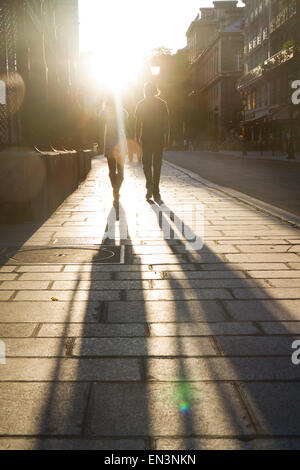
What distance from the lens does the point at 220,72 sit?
83062mm

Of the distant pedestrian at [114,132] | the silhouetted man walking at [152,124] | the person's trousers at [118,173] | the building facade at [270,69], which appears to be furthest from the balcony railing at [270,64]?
the person's trousers at [118,173]

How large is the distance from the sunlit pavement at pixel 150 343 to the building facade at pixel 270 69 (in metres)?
34.8

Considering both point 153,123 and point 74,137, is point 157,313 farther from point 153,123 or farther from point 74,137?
point 74,137

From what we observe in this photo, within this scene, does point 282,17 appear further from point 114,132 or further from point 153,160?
point 114,132

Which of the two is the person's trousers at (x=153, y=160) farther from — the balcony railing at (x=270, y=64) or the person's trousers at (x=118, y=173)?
the balcony railing at (x=270, y=64)

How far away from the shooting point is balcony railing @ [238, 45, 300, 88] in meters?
45.4

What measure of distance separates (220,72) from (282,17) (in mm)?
32477

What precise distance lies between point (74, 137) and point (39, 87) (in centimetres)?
659

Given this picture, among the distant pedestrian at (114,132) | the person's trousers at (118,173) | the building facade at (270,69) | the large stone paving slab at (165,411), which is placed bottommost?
the large stone paving slab at (165,411)

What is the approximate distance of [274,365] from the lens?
3188mm

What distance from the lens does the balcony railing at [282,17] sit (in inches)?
1879

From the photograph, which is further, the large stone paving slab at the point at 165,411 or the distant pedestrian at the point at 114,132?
the distant pedestrian at the point at 114,132

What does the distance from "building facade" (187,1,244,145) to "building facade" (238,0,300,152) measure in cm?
683
